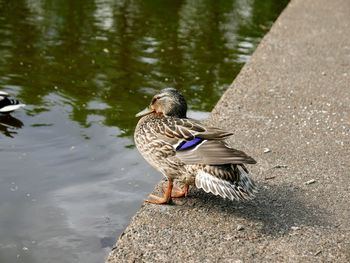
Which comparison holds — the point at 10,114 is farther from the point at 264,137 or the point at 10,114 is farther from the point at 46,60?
the point at 264,137

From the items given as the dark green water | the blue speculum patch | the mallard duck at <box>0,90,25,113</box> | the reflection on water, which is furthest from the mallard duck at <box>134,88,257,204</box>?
the mallard duck at <box>0,90,25,113</box>

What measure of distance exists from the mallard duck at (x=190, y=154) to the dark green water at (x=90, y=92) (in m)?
0.80

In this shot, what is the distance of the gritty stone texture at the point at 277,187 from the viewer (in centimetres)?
399

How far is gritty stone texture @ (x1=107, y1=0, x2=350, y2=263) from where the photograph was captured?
399 centimetres

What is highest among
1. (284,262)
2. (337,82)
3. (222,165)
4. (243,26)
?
(222,165)

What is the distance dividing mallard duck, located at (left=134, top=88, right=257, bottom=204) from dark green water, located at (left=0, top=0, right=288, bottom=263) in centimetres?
80

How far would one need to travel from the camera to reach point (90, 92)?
7.96m

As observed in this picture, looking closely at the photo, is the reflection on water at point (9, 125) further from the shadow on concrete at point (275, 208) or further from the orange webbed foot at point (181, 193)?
the shadow on concrete at point (275, 208)

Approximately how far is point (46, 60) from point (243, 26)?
4162 millimetres

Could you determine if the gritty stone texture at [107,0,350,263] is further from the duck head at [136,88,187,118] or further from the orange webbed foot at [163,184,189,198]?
the duck head at [136,88,187,118]

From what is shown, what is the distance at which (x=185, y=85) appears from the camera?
27.8 ft

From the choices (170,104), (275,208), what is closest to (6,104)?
(170,104)

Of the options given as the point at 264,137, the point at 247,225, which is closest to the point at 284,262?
the point at 247,225

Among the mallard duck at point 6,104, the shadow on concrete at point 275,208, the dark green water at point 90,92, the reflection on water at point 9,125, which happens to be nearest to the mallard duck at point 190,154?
the shadow on concrete at point 275,208
